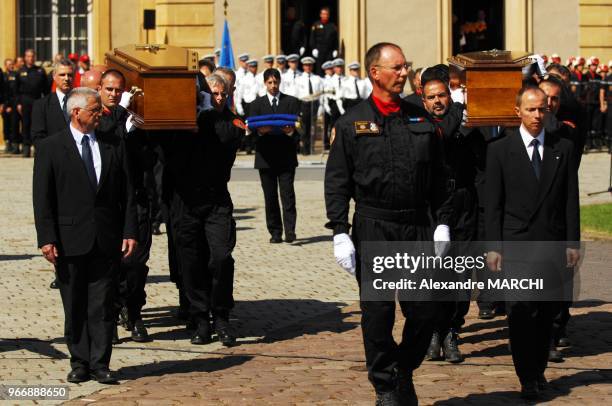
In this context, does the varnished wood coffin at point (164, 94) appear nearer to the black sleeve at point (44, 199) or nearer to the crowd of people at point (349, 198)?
the crowd of people at point (349, 198)

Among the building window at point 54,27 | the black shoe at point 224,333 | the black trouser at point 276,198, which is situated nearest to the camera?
the black shoe at point 224,333

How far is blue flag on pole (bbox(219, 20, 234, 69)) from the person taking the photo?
29.3 m

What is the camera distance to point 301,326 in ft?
39.3

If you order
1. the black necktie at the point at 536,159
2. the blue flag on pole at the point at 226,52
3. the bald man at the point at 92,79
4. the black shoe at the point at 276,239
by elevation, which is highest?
the blue flag on pole at the point at 226,52

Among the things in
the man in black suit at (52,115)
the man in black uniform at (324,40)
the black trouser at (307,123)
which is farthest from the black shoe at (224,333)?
the man in black uniform at (324,40)

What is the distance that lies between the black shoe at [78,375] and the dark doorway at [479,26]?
24.4 metres

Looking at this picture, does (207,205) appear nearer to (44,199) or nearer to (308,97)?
(44,199)

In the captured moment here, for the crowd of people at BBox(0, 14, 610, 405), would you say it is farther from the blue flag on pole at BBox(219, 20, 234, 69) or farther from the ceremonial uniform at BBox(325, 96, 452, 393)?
the blue flag on pole at BBox(219, 20, 234, 69)

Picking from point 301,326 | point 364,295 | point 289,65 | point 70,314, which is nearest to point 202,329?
point 301,326

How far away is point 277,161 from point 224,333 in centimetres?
645

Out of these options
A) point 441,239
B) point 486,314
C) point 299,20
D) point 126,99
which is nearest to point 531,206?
point 441,239

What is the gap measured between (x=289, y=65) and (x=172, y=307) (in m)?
18.2

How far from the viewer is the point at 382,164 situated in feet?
28.8

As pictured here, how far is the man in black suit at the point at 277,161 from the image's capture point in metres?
17.3
